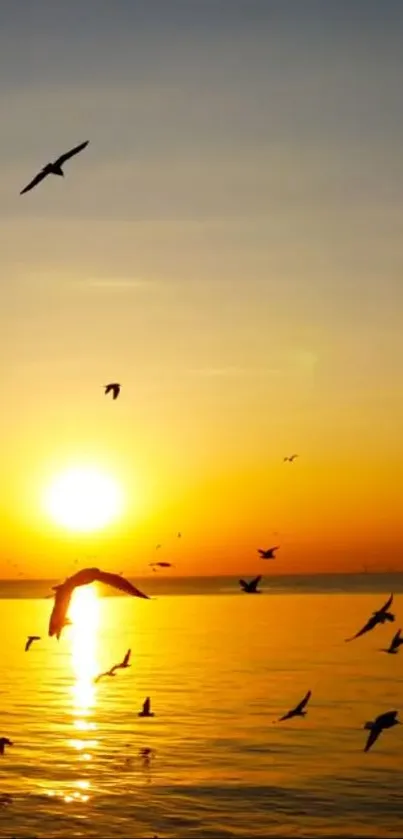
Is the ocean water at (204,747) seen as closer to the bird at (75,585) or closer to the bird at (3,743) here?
the bird at (3,743)

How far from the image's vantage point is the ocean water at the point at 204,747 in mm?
32594

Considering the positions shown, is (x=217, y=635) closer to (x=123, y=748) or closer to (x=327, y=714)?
(x=327, y=714)

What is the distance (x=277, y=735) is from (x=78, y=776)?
10696mm

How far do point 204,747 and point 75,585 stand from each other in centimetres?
2207

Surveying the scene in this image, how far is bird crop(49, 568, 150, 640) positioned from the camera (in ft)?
65.2

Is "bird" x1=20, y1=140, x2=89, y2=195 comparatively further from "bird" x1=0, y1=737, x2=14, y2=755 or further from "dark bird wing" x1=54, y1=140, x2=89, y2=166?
"bird" x1=0, y1=737, x2=14, y2=755

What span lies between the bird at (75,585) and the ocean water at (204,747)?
34.3 ft

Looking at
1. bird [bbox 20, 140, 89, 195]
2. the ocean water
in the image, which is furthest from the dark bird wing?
the ocean water

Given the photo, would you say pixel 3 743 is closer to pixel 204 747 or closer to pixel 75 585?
pixel 204 747

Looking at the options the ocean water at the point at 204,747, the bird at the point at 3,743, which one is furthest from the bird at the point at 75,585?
the bird at the point at 3,743

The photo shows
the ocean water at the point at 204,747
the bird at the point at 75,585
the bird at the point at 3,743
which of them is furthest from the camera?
the bird at the point at 3,743

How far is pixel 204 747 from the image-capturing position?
43.4 metres

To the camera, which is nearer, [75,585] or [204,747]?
[75,585]

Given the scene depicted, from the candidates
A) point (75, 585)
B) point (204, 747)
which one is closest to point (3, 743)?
point (204, 747)
